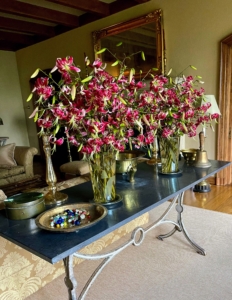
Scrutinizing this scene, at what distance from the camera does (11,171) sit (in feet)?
13.6

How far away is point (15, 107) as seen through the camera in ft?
22.8

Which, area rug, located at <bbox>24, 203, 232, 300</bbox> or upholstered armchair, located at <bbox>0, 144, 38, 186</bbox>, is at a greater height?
upholstered armchair, located at <bbox>0, 144, 38, 186</bbox>

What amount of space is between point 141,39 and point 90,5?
3.42ft

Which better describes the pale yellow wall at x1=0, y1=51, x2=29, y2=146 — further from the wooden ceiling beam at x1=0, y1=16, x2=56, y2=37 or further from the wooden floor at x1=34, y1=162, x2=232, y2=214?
the wooden floor at x1=34, y1=162, x2=232, y2=214

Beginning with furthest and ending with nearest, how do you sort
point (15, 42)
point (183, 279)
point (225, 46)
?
point (15, 42)
point (225, 46)
point (183, 279)

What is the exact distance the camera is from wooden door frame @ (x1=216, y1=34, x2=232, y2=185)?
3.54 meters

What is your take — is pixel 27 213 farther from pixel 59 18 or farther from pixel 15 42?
pixel 15 42

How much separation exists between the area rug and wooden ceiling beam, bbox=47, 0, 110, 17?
3.71 meters

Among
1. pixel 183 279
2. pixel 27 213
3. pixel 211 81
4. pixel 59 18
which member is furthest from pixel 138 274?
pixel 59 18

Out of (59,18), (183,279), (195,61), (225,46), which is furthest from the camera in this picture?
(59,18)

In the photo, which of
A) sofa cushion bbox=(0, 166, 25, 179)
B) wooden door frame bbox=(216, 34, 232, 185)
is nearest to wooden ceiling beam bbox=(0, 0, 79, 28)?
sofa cushion bbox=(0, 166, 25, 179)

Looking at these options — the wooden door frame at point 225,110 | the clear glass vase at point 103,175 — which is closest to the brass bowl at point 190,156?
the clear glass vase at point 103,175

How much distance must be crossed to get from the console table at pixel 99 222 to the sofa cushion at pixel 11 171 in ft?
9.08

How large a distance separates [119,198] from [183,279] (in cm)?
96
